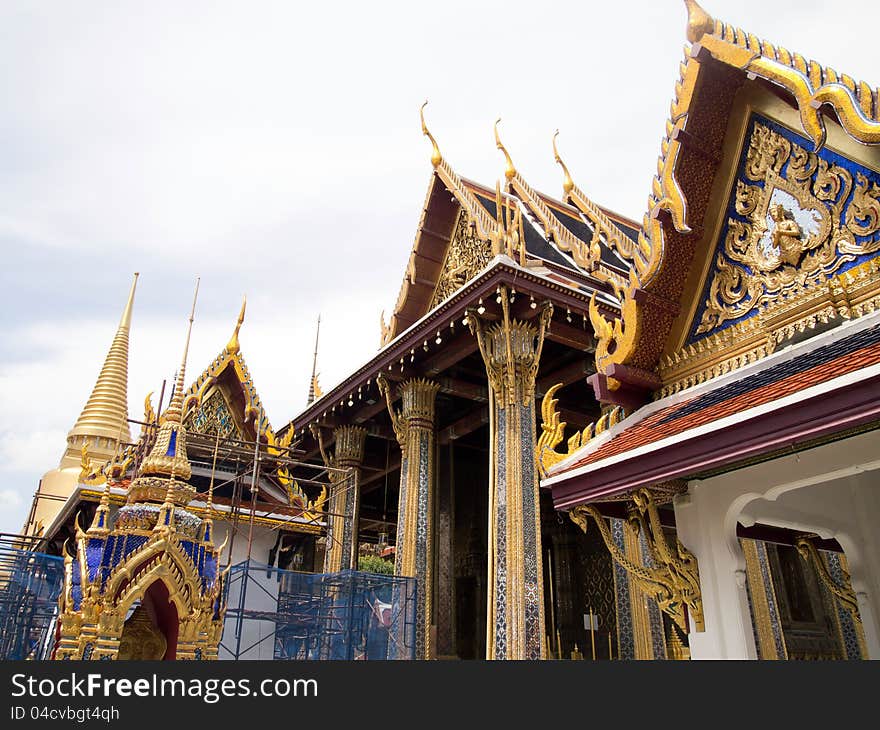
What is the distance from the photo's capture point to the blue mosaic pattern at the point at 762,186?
3.12m

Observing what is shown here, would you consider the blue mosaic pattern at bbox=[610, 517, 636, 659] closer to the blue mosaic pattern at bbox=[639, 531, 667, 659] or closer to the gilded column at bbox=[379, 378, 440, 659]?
the blue mosaic pattern at bbox=[639, 531, 667, 659]

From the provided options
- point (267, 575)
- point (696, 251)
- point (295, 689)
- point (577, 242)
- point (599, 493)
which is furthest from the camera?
point (577, 242)

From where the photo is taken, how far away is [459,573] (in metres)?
13.4

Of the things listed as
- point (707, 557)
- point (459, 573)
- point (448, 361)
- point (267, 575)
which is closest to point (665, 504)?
point (707, 557)

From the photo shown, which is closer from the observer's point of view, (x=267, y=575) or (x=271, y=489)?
(x=267, y=575)

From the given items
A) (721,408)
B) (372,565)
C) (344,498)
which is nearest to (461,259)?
(344,498)

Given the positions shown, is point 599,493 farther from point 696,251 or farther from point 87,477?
point 87,477

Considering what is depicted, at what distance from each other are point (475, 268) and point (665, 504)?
314 inches

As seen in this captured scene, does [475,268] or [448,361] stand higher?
[475,268]

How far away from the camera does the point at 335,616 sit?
9.34 metres

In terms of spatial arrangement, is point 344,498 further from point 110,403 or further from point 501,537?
point 110,403

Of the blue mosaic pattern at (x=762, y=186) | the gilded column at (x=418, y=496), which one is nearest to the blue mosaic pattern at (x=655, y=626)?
the gilded column at (x=418, y=496)

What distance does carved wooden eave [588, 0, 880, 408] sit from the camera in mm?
3646

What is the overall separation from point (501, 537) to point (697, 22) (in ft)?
19.9
